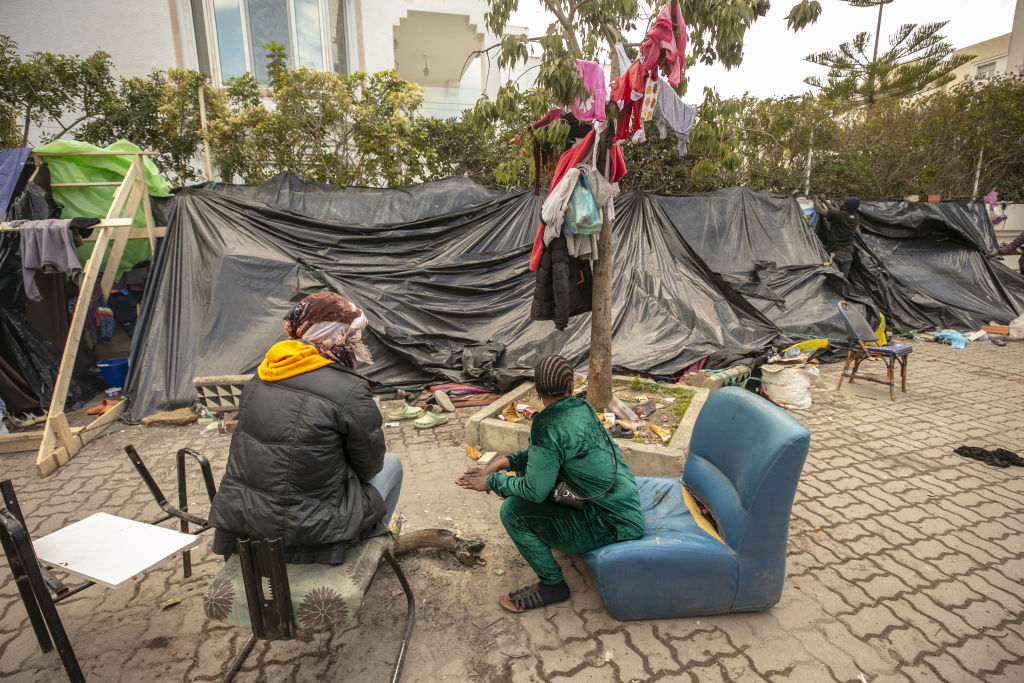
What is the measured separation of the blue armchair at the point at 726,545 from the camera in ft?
6.79

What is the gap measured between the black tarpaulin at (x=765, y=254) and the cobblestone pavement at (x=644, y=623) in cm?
374

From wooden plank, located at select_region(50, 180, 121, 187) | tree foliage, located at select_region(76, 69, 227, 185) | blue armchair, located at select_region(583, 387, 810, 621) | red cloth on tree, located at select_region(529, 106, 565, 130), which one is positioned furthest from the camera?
tree foliage, located at select_region(76, 69, 227, 185)

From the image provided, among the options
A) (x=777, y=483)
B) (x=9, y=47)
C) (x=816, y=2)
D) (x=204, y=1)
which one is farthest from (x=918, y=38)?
(x=9, y=47)

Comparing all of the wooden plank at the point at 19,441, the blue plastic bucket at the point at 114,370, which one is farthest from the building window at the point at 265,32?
the wooden plank at the point at 19,441

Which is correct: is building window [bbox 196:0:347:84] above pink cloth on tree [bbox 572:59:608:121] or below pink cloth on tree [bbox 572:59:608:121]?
above

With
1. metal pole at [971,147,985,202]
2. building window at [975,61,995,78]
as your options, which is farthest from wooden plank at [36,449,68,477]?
building window at [975,61,995,78]

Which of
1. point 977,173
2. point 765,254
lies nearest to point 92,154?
point 765,254

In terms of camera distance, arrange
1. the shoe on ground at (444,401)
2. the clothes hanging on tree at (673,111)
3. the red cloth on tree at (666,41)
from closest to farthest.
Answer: the red cloth on tree at (666,41) < the clothes hanging on tree at (673,111) < the shoe on ground at (444,401)

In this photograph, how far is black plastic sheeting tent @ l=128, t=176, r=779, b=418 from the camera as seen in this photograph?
18.0ft

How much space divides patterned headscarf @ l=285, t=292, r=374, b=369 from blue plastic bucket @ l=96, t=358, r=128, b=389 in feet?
16.7

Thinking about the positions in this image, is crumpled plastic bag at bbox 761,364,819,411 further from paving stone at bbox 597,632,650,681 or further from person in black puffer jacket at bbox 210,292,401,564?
person in black puffer jacket at bbox 210,292,401,564

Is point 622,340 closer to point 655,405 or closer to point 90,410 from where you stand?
point 655,405

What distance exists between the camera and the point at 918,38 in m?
17.1

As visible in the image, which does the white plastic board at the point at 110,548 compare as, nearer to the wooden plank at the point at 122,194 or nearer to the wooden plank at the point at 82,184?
the wooden plank at the point at 122,194
